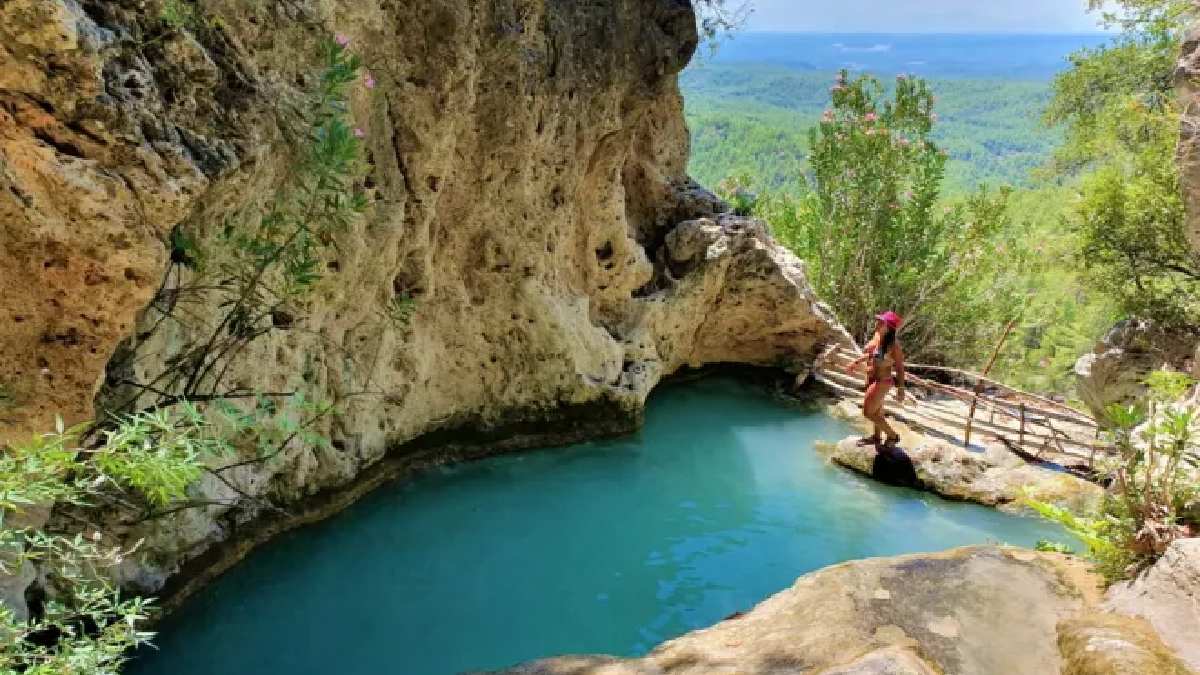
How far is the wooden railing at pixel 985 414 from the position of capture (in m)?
11.3

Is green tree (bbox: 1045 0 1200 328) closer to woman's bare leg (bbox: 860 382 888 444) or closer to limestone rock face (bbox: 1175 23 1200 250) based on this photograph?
limestone rock face (bbox: 1175 23 1200 250)

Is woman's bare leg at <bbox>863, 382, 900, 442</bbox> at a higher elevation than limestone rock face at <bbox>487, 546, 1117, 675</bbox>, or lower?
lower

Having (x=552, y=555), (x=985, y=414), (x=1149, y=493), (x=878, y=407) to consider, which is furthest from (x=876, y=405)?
(x=1149, y=493)

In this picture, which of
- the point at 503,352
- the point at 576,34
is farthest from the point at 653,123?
the point at 503,352

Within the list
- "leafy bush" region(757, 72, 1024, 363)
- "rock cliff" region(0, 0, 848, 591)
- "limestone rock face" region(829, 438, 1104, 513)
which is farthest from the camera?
"leafy bush" region(757, 72, 1024, 363)

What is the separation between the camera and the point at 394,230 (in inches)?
305

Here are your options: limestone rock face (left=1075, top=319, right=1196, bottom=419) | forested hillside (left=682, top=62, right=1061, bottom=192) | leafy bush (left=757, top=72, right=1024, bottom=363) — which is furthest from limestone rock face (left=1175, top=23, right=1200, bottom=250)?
forested hillside (left=682, top=62, right=1061, bottom=192)

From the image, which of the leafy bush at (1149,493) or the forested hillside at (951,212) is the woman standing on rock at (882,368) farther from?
the forested hillside at (951,212)

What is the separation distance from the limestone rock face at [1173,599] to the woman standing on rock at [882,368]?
16.8 feet

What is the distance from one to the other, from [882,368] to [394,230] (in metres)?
6.00

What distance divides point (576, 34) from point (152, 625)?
756cm

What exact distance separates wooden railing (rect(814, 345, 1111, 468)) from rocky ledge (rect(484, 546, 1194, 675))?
5657mm

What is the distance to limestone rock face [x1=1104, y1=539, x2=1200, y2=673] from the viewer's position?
4156mm

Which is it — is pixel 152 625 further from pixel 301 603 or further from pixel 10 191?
pixel 10 191
